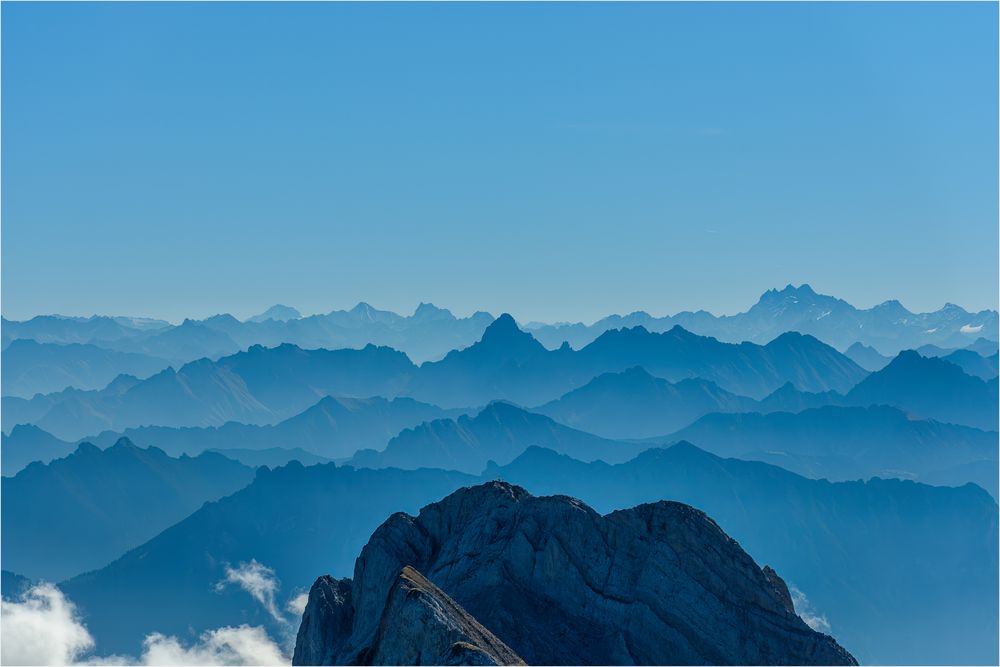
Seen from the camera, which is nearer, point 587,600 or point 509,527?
point 587,600

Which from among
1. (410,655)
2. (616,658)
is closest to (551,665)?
(616,658)

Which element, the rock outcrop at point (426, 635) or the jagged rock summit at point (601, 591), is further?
the jagged rock summit at point (601, 591)

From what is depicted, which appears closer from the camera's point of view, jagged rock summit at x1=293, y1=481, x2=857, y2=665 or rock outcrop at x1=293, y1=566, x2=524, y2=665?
rock outcrop at x1=293, y1=566, x2=524, y2=665

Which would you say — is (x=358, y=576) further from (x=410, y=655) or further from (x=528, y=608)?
(x=410, y=655)

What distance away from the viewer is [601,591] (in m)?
70.1

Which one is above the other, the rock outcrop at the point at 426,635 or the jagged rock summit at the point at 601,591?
the jagged rock summit at the point at 601,591

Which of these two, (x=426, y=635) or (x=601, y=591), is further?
(x=601, y=591)

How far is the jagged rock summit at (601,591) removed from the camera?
66.6 meters

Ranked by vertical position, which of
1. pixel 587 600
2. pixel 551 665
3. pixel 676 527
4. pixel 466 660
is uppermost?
pixel 676 527

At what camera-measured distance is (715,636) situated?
66.8m

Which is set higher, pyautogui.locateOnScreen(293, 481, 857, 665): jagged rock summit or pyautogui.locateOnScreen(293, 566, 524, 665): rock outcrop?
pyautogui.locateOnScreen(293, 481, 857, 665): jagged rock summit

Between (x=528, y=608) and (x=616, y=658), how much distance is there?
619 cm

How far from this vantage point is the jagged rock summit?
6656 centimetres

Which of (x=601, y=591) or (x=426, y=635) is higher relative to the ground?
(x=601, y=591)
